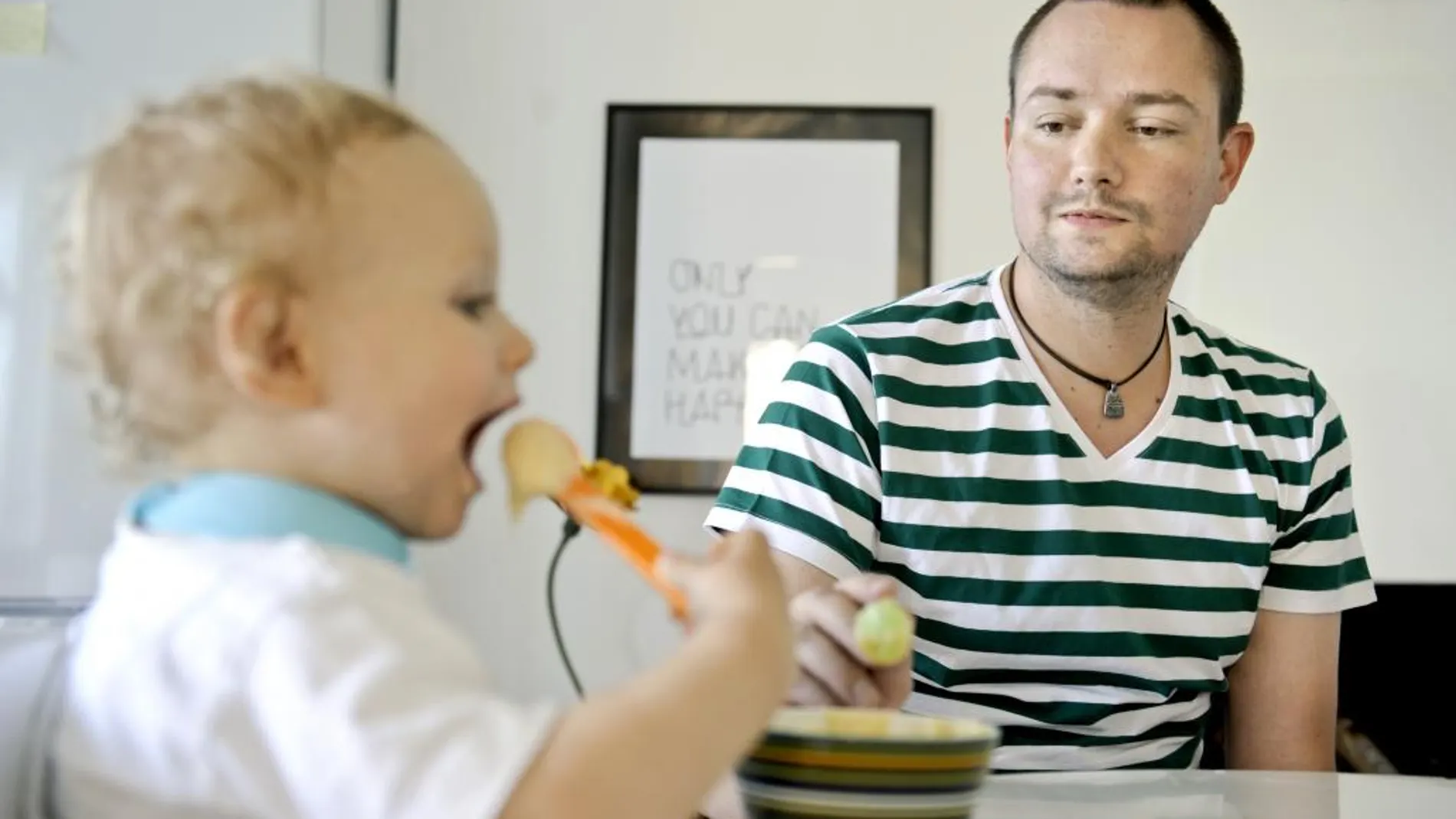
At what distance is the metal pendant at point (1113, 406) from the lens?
4.25 feet

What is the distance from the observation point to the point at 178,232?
0.58m

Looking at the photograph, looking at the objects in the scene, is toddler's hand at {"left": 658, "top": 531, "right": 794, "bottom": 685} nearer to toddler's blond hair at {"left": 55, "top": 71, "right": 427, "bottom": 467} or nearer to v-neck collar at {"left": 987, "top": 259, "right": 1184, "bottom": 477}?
toddler's blond hair at {"left": 55, "top": 71, "right": 427, "bottom": 467}

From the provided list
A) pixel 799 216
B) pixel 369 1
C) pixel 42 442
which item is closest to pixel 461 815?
pixel 42 442

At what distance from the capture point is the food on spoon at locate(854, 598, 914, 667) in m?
0.69

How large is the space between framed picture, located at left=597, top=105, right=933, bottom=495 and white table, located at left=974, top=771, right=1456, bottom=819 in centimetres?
129

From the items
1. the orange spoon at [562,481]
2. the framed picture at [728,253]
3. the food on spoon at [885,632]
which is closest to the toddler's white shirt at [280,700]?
the orange spoon at [562,481]

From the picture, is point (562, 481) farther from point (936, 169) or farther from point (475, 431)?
point (936, 169)

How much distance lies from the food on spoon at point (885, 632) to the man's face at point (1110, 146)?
0.66m

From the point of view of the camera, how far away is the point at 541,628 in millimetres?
2240

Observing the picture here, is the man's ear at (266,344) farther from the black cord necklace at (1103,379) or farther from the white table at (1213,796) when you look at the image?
the black cord necklace at (1103,379)

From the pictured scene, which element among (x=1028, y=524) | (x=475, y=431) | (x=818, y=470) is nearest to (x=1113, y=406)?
(x=1028, y=524)

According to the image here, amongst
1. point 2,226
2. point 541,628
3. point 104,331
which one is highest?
point 2,226

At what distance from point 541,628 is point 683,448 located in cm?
37

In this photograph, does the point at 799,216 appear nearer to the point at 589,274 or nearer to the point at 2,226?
the point at 589,274
